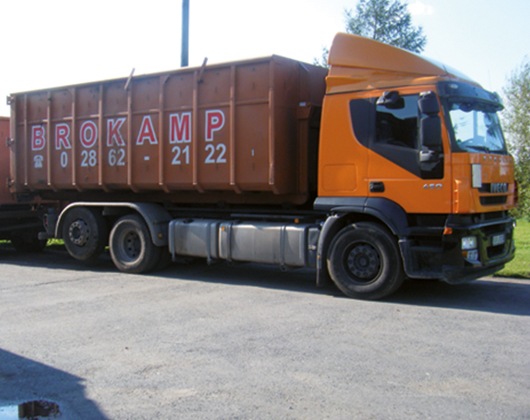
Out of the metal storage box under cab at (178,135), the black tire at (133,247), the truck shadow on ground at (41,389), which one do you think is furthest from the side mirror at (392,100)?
the truck shadow on ground at (41,389)

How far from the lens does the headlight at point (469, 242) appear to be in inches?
294

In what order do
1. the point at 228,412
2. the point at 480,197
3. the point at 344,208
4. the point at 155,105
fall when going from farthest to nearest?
1. the point at 155,105
2. the point at 344,208
3. the point at 480,197
4. the point at 228,412

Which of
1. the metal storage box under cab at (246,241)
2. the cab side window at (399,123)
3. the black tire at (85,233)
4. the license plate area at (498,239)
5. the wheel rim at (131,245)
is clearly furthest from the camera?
the black tire at (85,233)

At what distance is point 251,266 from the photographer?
38.1ft

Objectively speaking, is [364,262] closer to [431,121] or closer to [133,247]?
[431,121]

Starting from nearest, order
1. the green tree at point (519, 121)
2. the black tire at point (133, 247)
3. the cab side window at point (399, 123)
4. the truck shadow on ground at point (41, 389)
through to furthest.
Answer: the truck shadow on ground at point (41, 389), the cab side window at point (399, 123), the black tire at point (133, 247), the green tree at point (519, 121)

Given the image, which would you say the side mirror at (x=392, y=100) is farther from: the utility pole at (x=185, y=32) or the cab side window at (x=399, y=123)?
the utility pole at (x=185, y=32)

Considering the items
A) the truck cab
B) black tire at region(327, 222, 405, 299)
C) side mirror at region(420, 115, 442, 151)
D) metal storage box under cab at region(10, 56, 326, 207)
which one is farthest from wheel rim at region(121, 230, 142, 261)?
side mirror at region(420, 115, 442, 151)

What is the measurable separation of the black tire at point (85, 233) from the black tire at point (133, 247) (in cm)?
40

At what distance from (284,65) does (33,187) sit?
20.0 feet

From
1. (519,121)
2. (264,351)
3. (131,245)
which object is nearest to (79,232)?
(131,245)

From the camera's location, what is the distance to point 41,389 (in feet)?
15.3

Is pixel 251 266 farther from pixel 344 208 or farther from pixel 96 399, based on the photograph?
pixel 96 399

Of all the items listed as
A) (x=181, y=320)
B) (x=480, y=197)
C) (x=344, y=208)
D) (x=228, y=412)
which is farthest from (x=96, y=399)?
(x=480, y=197)
